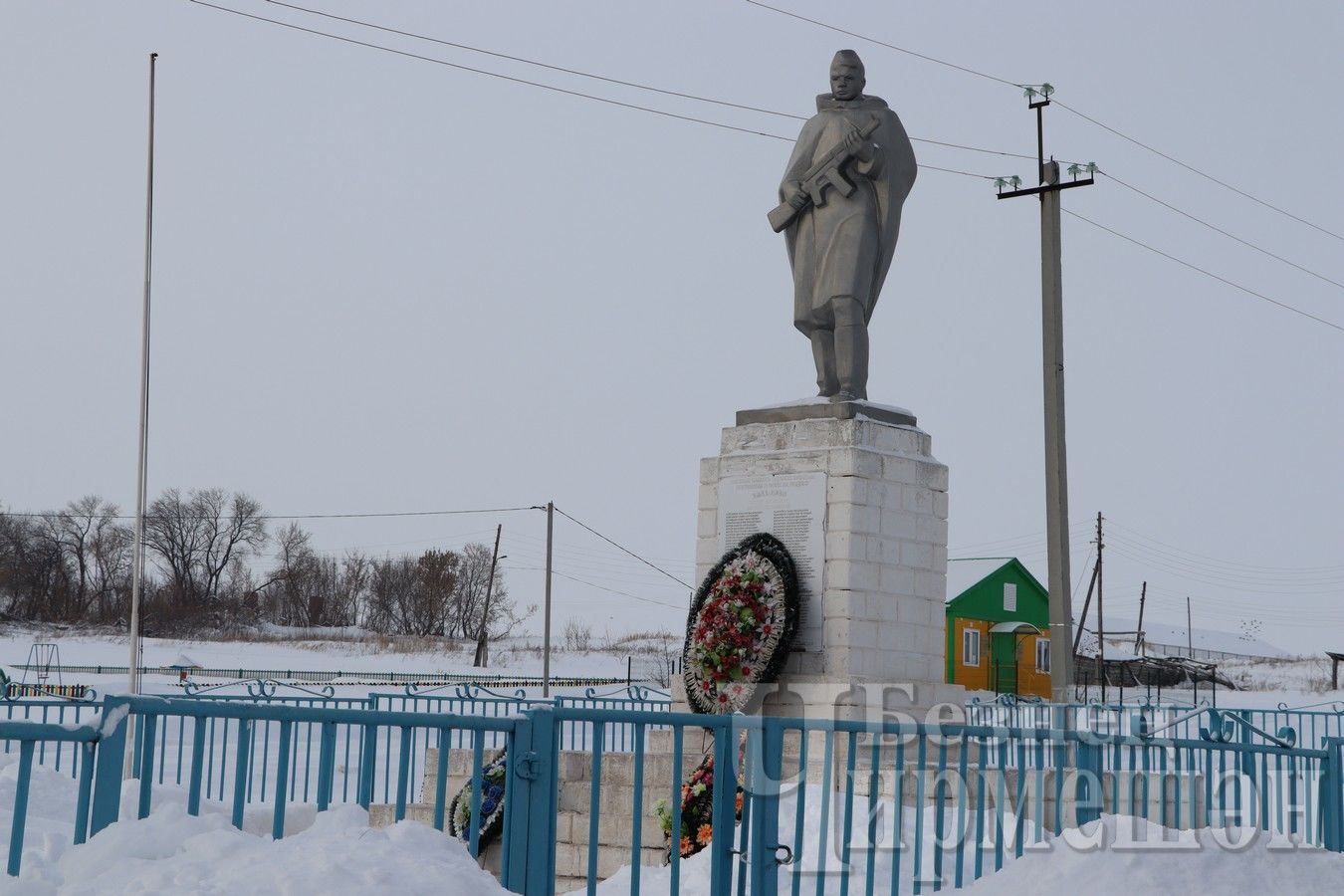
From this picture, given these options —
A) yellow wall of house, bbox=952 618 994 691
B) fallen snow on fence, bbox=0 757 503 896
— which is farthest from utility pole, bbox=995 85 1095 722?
yellow wall of house, bbox=952 618 994 691

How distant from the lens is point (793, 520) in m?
12.4

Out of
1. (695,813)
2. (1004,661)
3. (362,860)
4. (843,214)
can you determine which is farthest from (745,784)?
(1004,661)

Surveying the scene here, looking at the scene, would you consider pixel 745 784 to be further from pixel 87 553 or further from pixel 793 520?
pixel 87 553

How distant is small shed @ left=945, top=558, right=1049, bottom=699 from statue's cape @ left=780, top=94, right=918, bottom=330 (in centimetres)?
2475

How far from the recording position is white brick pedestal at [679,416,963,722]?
12078 millimetres

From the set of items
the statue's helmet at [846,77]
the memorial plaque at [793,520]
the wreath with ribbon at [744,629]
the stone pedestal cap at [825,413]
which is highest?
the statue's helmet at [846,77]

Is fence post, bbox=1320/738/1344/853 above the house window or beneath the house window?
beneath

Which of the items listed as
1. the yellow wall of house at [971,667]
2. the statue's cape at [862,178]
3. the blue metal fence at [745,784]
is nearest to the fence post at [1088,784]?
the blue metal fence at [745,784]

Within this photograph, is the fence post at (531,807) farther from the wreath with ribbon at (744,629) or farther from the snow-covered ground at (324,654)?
the snow-covered ground at (324,654)

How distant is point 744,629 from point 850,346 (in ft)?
8.31

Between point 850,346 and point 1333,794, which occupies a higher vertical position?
point 850,346

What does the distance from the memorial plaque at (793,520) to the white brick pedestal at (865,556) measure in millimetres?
36

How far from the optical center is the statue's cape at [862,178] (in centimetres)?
1288

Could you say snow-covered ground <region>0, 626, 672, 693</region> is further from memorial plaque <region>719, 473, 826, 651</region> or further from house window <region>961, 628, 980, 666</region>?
memorial plaque <region>719, 473, 826, 651</region>
